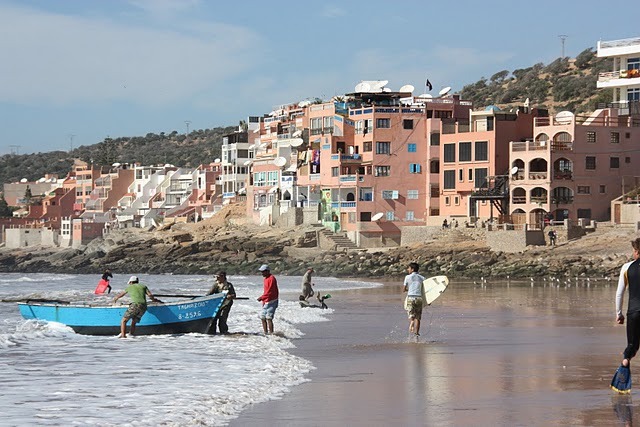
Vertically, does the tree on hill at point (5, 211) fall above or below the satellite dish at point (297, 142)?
below

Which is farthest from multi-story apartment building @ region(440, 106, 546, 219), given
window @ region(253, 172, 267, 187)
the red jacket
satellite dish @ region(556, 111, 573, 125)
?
the red jacket

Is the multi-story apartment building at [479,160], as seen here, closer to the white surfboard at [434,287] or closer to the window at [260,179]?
the window at [260,179]

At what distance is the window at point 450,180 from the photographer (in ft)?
238

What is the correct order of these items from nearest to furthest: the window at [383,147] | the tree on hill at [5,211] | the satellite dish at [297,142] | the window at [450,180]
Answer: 1. the window at [450,180]
2. the window at [383,147]
3. the satellite dish at [297,142]
4. the tree on hill at [5,211]

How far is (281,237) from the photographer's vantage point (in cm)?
8050

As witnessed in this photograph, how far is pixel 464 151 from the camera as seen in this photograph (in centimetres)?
7181

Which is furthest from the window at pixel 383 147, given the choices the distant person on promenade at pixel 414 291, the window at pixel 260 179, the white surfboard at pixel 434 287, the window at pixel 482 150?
the distant person on promenade at pixel 414 291

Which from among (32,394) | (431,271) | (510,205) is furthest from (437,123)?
(32,394)

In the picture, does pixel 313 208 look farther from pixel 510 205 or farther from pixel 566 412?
pixel 566 412

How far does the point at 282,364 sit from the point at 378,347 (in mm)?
3139

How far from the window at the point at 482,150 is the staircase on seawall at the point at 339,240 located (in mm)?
10645

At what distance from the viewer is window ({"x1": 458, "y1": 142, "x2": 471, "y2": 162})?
71.5 metres

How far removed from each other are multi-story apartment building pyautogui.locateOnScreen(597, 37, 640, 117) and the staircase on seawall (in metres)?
18.9

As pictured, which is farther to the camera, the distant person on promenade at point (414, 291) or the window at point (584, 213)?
the window at point (584, 213)
